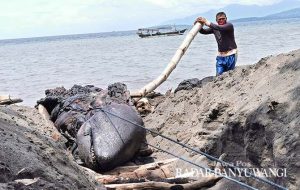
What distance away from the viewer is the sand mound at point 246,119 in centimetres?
486

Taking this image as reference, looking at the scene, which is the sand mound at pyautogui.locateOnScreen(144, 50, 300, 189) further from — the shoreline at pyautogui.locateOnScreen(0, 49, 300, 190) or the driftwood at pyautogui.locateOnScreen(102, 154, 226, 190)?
the driftwood at pyautogui.locateOnScreen(102, 154, 226, 190)

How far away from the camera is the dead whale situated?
21.0 ft

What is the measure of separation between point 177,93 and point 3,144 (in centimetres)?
588

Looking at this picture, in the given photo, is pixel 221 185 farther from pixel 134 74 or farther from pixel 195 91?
pixel 134 74

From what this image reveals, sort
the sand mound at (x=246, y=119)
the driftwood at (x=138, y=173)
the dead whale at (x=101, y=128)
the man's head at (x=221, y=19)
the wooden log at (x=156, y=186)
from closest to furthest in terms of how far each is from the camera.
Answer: the sand mound at (x=246, y=119) < the wooden log at (x=156, y=186) < the driftwood at (x=138, y=173) < the dead whale at (x=101, y=128) < the man's head at (x=221, y=19)

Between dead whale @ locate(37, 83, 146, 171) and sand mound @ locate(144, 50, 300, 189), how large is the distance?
75cm

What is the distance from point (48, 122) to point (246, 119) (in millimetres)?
3814

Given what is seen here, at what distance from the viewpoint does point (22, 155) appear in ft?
12.1

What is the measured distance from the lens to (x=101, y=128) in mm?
6738

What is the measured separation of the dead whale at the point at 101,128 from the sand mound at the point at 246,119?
29.5 inches

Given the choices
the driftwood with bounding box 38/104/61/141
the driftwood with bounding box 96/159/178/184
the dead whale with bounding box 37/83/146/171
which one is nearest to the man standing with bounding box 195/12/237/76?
the dead whale with bounding box 37/83/146/171

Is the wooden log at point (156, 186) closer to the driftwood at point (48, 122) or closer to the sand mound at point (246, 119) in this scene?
the sand mound at point (246, 119)

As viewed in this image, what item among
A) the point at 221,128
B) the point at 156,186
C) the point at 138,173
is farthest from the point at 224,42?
the point at 156,186

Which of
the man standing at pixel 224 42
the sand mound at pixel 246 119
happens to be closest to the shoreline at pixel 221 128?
the sand mound at pixel 246 119
